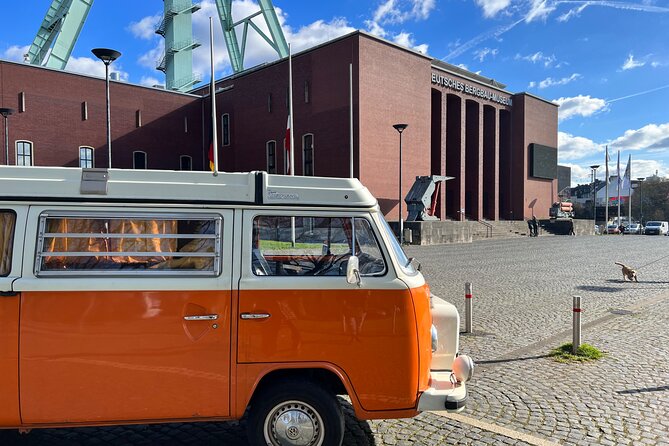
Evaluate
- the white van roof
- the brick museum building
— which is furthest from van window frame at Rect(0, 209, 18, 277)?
the brick museum building

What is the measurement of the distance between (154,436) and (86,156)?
136 feet

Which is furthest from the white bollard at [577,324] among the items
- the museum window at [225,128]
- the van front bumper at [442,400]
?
the museum window at [225,128]

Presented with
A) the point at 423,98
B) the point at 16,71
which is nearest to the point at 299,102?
the point at 423,98

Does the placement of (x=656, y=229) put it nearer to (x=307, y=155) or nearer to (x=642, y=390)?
(x=307, y=155)

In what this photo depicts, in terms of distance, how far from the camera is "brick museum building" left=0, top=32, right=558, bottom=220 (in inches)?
1383

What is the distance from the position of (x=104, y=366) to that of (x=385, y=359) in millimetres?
1987

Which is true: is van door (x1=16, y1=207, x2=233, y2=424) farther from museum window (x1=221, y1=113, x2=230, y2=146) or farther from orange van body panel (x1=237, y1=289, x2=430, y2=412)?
museum window (x1=221, y1=113, x2=230, y2=146)

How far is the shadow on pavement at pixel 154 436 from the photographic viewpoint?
383 cm

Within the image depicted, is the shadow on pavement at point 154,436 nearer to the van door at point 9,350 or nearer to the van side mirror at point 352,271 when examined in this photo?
the van door at point 9,350

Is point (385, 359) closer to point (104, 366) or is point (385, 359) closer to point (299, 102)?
point (104, 366)

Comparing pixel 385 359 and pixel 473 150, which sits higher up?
pixel 473 150

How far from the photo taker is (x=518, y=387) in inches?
203

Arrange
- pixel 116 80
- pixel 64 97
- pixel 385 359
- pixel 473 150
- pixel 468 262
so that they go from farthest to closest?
pixel 473 150 < pixel 116 80 < pixel 64 97 < pixel 468 262 < pixel 385 359

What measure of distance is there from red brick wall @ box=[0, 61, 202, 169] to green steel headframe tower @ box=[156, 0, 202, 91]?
6844mm
